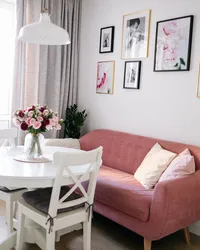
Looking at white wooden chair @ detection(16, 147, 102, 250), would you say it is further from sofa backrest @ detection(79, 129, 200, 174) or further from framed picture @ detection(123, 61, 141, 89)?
framed picture @ detection(123, 61, 141, 89)

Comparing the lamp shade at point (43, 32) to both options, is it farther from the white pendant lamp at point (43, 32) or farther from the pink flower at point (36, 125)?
the pink flower at point (36, 125)

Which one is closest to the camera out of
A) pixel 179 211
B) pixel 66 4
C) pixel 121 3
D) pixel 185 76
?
pixel 179 211

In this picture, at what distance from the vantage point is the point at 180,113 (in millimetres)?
3203

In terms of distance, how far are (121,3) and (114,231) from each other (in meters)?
2.79

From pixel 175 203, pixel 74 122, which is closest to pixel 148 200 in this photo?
pixel 175 203

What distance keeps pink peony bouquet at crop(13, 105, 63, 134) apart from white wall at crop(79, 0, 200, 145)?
1432mm

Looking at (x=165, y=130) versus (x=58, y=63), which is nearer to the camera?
(x=165, y=130)

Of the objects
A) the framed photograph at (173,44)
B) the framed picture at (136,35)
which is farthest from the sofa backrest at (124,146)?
the framed picture at (136,35)

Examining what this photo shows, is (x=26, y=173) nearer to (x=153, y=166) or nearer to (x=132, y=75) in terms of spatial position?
(x=153, y=166)

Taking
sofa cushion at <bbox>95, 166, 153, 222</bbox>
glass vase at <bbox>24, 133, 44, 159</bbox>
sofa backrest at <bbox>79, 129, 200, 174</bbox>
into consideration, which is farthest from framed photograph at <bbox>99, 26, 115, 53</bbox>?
glass vase at <bbox>24, 133, 44, 159</bbox>

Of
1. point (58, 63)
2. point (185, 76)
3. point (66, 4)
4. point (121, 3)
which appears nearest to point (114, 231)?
point (185, 76)

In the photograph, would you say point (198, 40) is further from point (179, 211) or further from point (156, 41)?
point (179, 211)

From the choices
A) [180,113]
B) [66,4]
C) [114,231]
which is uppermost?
[66,4]

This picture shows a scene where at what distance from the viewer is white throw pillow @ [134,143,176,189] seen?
2.82m
